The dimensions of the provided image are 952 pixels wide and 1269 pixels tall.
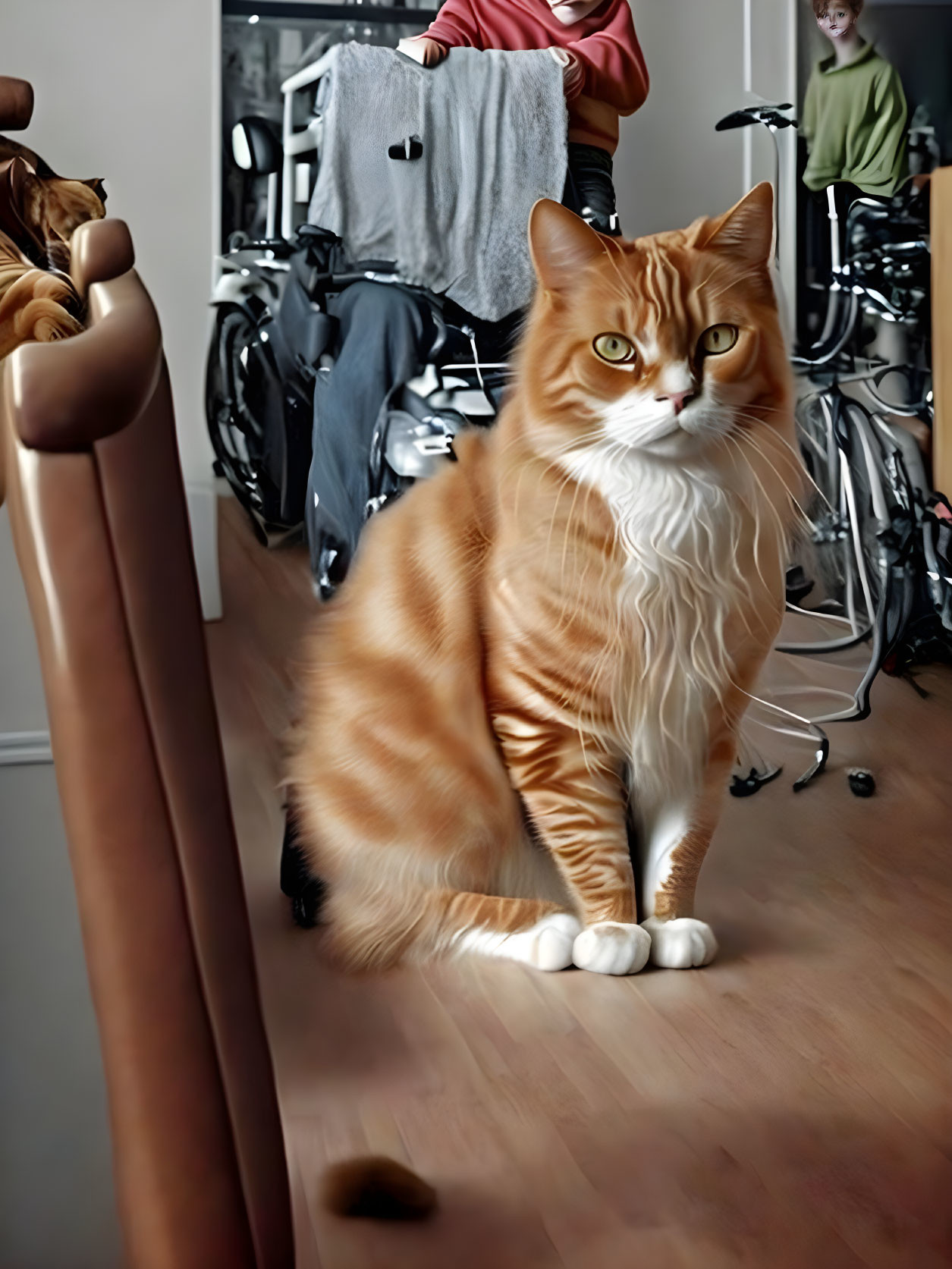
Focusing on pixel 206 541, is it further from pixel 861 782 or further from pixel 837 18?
pixel 837 18

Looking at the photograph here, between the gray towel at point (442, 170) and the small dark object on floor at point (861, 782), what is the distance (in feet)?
1.91

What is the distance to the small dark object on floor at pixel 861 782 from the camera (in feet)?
4.12

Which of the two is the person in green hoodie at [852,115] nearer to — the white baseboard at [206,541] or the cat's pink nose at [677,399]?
the cat's pink nose at [677,399]

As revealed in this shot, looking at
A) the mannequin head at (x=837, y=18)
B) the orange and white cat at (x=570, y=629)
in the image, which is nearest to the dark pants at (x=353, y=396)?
the orange and white cat at (x=570, y=629)

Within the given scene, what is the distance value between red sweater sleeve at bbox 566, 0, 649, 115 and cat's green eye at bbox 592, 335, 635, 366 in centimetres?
24

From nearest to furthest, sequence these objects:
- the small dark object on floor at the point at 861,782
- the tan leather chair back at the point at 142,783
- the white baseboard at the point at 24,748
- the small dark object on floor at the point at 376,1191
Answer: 1. the tan leather chair back at the point at 142,783
2. the small dark object on floor at the point at 376,1191
3. the white baseboard at the point at 24,748
4. the small dark object on floor at the point at 861,782

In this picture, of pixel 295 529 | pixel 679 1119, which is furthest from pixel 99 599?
pixel 679 1119

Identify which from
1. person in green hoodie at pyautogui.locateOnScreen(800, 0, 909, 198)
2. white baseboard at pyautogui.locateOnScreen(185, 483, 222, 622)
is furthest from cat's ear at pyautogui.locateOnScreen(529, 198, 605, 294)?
white baseboard at pyautogui.locateOnScreen(185, 483, 222, 622)

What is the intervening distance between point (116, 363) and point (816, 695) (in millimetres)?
767

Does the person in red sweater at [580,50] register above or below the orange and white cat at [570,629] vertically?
above

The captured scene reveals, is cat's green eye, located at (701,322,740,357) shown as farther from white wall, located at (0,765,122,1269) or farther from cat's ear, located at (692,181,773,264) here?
white wall, located at (0,765,122,1269)

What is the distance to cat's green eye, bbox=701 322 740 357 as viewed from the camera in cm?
112

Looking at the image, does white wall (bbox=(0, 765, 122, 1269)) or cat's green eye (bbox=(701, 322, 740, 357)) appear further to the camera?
white wall (bbox=(0, 765, 122, 1269))

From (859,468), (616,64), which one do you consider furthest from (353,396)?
(859,468)
